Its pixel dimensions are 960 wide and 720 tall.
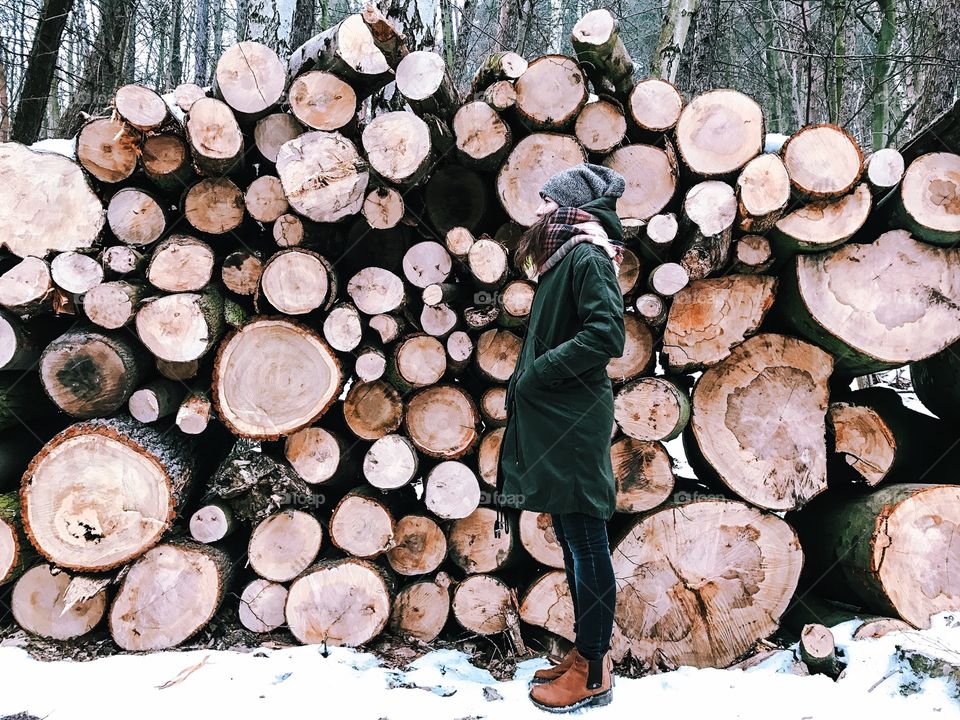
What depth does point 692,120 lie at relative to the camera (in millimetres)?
2539

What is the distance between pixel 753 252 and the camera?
2.45 metres

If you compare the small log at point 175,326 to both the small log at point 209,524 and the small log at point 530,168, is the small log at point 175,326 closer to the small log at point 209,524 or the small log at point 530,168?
the small log at point 209,524

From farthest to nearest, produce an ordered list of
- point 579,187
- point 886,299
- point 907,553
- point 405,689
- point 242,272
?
point 242,272
point 886,299
point 907,553
point 405,689
point 579,187

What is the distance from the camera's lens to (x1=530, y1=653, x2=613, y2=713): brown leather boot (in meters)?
2.01

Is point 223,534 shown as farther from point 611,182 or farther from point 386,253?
point 611,182

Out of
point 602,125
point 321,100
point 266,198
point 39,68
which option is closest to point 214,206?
point 266,198

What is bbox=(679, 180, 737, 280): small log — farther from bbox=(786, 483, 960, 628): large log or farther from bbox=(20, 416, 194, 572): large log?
bbox=(20, 416, 194, 572): large log

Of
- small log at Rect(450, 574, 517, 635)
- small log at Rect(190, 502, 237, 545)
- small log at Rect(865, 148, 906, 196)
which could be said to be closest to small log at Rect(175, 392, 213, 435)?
small log at Rect(190, 502, 237, 545)

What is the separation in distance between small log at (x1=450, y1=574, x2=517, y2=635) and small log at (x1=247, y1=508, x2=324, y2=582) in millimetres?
653

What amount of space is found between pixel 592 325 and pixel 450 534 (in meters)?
1.28

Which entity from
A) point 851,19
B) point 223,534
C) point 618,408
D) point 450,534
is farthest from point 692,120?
point 851,19

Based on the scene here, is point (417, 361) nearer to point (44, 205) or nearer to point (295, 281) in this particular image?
point (295, 281)

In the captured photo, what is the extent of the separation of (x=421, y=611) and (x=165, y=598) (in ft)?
3.41

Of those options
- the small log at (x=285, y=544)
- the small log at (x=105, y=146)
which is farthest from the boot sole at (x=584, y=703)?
the small log at (x=105, y=146)
